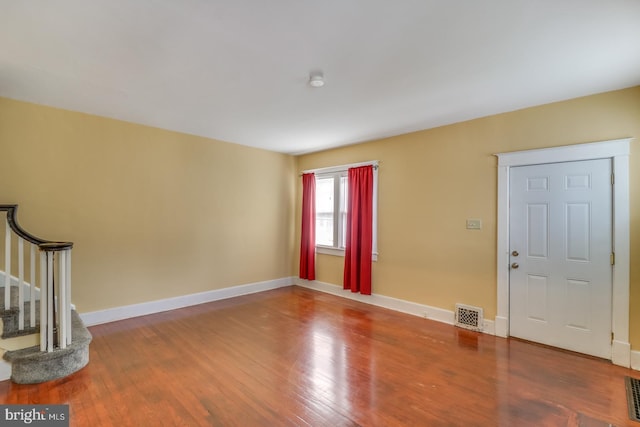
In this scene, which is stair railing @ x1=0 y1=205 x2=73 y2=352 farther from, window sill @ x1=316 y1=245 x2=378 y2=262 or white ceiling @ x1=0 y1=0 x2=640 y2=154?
window sill @ x1=316 y1=245 x2=378 y2=262

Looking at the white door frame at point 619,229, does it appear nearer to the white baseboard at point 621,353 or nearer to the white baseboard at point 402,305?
the white baseboard at point 621,353

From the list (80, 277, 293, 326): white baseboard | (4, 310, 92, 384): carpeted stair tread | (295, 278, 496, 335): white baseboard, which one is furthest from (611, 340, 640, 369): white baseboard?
(4, 310, 92, 384): carpeted stair tread

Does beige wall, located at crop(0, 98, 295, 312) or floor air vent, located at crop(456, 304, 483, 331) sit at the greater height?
beige wall, located at crop(0, 98, 295, 312)

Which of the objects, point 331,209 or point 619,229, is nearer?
point 619,229

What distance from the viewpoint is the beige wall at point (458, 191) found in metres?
2.95

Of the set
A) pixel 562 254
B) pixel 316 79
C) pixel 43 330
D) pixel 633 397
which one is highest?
pixel 316 79

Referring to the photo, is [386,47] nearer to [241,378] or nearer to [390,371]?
[390,371]

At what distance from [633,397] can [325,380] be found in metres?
2.47

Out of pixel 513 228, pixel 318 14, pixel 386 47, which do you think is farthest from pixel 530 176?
pixel 318 14

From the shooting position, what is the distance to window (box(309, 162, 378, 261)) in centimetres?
539

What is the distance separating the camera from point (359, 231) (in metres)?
4.92

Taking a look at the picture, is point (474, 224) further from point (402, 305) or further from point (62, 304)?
point (62, 304)

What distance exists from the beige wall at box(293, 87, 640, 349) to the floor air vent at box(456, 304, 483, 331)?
10 centimetres

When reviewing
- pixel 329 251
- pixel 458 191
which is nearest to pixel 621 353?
pixel 458 191
